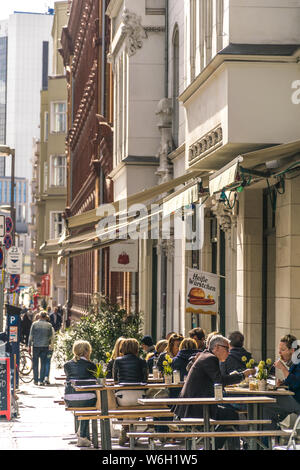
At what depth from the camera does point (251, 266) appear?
56.1ft

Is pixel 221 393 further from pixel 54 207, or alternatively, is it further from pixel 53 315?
pixel 54 207

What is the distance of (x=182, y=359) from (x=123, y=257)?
13.0 m

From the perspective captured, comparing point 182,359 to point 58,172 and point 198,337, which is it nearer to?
point 198,337

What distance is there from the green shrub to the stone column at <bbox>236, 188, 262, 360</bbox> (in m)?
5.28

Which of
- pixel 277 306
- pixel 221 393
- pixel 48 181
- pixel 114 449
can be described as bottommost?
pixel 114 449

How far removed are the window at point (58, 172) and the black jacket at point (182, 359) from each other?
207 ft

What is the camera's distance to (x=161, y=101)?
25625 mm

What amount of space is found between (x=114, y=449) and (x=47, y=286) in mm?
68657

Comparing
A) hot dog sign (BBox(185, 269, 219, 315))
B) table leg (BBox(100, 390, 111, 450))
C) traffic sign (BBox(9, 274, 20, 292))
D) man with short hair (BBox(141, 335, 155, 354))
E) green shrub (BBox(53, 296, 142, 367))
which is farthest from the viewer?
traffic sign (BBox(9, 274, 20, 292))

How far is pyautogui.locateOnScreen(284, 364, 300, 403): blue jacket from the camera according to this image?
12375 mm

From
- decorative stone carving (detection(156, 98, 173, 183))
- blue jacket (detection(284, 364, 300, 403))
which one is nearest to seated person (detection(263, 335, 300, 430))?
blue jacket (detection(284, 364, 300, 403))

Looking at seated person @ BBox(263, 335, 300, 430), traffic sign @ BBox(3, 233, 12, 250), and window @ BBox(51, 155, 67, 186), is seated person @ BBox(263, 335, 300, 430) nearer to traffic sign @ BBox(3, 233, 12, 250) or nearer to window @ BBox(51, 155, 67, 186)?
traffic sign @ BBox(3, 233, 12, 250)

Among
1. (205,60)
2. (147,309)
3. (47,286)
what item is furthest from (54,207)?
(205,60)
